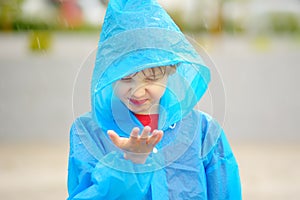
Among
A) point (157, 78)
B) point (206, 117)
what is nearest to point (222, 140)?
point (206, 117)

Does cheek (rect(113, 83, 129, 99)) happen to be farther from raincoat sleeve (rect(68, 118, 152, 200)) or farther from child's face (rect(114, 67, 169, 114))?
raincoat sleeve (rect(68, 118, 152, 200))

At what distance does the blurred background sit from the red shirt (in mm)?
3721

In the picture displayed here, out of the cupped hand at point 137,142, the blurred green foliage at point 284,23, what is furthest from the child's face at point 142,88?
the blurred green foliage at point 284,23

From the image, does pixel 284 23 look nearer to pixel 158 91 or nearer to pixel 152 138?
pixel 158 91

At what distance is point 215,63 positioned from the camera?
8289mm

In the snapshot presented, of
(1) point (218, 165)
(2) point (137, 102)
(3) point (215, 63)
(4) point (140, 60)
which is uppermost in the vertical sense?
(4) point (140, 60)

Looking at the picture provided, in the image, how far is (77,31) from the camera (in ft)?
34.2

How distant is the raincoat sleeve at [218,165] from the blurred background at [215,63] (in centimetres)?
357

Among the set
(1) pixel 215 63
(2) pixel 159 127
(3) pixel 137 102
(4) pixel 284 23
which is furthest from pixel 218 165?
(4) pixel 284 23

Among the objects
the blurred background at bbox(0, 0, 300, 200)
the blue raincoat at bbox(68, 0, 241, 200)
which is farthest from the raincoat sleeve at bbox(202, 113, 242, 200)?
the blurred background at bbox(0, 0, 300, 200)

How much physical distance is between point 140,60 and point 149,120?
22 centimetres

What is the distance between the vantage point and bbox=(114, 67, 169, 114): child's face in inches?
95.3

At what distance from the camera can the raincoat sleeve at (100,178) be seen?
2402 millimetres

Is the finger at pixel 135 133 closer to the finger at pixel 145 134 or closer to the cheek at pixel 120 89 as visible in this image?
the finger at pixel 145 134
